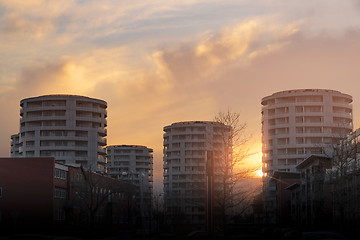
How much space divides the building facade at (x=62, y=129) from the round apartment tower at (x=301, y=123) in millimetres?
49662

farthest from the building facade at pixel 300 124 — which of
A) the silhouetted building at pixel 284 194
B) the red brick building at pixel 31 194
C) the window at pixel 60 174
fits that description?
the red brick building at pixel 31 194

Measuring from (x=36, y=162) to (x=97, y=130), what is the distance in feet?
224

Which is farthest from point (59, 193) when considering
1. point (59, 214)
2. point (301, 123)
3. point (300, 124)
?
point (301, 123)

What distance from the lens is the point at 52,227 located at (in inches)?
3255

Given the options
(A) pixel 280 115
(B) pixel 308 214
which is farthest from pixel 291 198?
(A) pixel 280 115

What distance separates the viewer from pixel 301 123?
154 meters

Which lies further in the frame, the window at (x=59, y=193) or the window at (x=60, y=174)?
the window at (x=60, y=174)

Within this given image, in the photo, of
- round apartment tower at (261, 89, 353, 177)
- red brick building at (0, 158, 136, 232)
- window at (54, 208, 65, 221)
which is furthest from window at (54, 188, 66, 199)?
round apartment tower at (261, 89, 353, 177)

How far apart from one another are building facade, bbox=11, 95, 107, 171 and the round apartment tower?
163 ft

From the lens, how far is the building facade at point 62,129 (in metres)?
147

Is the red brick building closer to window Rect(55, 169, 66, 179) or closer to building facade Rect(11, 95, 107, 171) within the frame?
window Rect(55, 169, 66, 179)

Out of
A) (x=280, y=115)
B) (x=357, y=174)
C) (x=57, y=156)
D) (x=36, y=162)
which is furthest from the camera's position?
(x=280, y=115)

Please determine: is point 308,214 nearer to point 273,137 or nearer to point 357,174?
point 357,174

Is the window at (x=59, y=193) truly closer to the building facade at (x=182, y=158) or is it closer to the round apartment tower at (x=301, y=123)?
the round apartment tower at (x=301, y=123)
